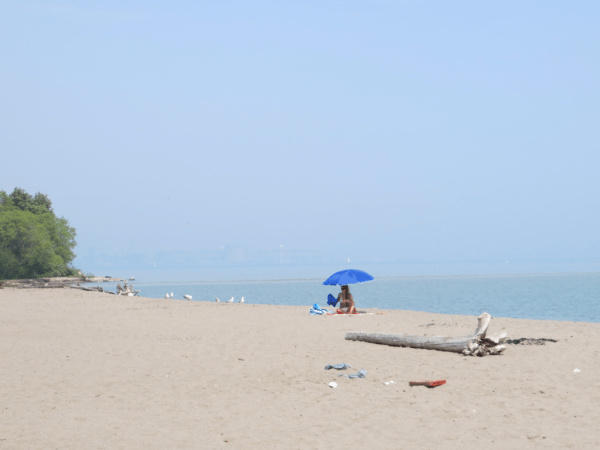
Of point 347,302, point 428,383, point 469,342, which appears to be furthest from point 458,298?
point 428,383

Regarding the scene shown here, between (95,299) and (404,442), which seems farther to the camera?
(95,299)

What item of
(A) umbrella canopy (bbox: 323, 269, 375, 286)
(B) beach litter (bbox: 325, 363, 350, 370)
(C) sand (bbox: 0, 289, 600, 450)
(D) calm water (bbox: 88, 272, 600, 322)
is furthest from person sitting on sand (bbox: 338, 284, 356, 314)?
(D) calm water (bbox: 88, 272, 600, 322)

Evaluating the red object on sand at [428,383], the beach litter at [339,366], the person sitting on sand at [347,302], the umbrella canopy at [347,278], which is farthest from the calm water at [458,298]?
the red object on sand at [428,383]

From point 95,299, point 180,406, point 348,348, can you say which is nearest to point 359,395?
point 180,406

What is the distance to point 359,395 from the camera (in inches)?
399

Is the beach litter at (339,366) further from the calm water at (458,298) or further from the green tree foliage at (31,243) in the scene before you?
the green tree foliage at (31,243)

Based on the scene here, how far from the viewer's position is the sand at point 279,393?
778 centimetres

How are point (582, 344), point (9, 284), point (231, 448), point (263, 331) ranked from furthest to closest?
1. point (9, 284)
2. point (263, 331)
3. point (582, 344)
4. point (231, 448)

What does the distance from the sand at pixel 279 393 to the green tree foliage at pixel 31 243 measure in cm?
→ 5888

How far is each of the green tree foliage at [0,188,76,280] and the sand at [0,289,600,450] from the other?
58884 millimetres

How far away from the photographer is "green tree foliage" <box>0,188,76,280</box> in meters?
70.1

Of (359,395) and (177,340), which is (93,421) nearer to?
(359,395)

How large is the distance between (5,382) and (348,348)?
8112 mm

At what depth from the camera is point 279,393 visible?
10422 millimetres
